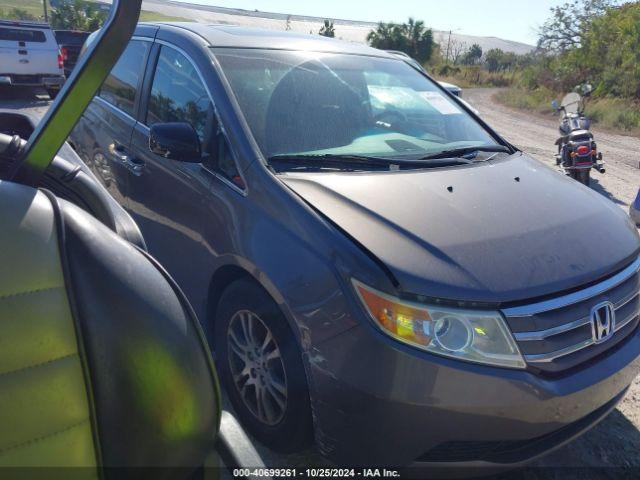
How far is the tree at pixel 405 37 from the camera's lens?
43625 millimetres

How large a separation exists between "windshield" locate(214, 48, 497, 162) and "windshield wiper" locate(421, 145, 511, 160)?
0.05 meters

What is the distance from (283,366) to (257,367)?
0.25 metres

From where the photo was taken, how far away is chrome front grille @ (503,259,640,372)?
1.82m

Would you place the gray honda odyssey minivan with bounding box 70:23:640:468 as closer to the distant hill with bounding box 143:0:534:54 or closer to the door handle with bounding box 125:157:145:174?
the door handle with bounding box 125:157:145:174

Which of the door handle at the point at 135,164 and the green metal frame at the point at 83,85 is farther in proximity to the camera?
the door handle at the point at 135,164

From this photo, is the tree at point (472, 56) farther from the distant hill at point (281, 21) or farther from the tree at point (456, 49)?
the distant hill at point (281, 21)

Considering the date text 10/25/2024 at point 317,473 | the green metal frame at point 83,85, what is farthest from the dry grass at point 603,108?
the green metal frame at point 83,85

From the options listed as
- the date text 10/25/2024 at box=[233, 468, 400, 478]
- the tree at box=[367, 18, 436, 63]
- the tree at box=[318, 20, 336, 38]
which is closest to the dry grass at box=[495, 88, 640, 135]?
the date text 10/25/2024 at box=[233, 468, 400, 478]

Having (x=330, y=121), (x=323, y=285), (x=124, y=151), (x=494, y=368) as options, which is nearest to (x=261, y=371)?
(x=323, y=285)

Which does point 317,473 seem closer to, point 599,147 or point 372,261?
point 372,261

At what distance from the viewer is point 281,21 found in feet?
124

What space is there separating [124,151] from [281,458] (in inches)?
86.0

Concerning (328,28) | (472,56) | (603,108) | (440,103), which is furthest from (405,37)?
(440,103)

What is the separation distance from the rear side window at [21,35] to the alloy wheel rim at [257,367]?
12.3 m
